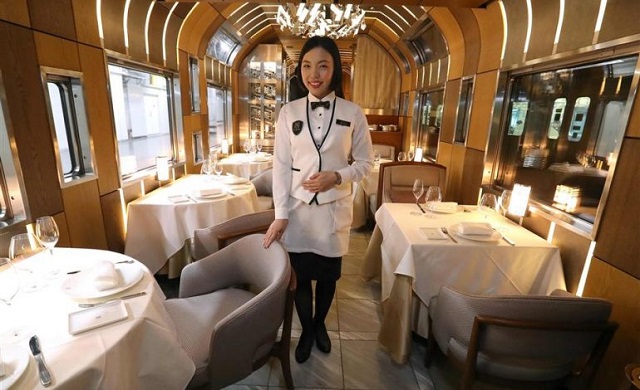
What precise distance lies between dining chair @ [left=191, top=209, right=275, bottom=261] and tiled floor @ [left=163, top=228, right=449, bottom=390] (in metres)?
0.89

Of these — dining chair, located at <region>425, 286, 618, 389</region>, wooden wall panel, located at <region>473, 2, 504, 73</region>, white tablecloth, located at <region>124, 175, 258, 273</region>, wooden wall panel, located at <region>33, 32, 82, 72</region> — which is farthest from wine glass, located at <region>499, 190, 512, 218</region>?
wooden wall panel, located at <region>33, 32, 82, 72</region>

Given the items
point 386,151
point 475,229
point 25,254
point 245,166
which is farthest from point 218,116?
point 475,229

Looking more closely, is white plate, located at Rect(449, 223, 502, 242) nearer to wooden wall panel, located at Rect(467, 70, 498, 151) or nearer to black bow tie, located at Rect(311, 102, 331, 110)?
black bow tie, located at Rect(311, 102, 331, 110)

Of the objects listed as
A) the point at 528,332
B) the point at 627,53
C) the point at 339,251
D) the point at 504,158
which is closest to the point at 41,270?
the point at 339,251

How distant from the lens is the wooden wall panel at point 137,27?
10.1 ft

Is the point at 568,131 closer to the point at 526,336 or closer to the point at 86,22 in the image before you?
the point at 526,336

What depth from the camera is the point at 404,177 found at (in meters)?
4.06

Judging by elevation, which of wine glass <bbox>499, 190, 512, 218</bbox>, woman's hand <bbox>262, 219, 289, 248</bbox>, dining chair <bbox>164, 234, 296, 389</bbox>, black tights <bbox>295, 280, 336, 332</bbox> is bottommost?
black tights <bbox>295, 280, 336, 332</bbox>

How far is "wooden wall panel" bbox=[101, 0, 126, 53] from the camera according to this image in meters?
2.69

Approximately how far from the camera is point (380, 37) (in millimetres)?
6695

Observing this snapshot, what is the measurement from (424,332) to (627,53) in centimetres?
211

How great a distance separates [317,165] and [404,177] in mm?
2442

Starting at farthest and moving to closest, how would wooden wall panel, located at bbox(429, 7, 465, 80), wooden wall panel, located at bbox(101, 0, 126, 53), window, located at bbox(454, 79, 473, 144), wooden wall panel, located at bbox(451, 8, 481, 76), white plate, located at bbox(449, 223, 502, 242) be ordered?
wooden wall panel, located at bbox(429, 7, 465, 80) → window, located at bbox(454, 79, 473, 144) → wooden wall panel, located at bbox(451, 8, 481, 76) → wooden wall panel, located at bbox(101, 0, 126, 53) → white plate, located at bbox(449, 223, 502, 242)

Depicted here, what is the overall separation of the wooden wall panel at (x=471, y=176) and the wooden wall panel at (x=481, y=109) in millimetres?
69
